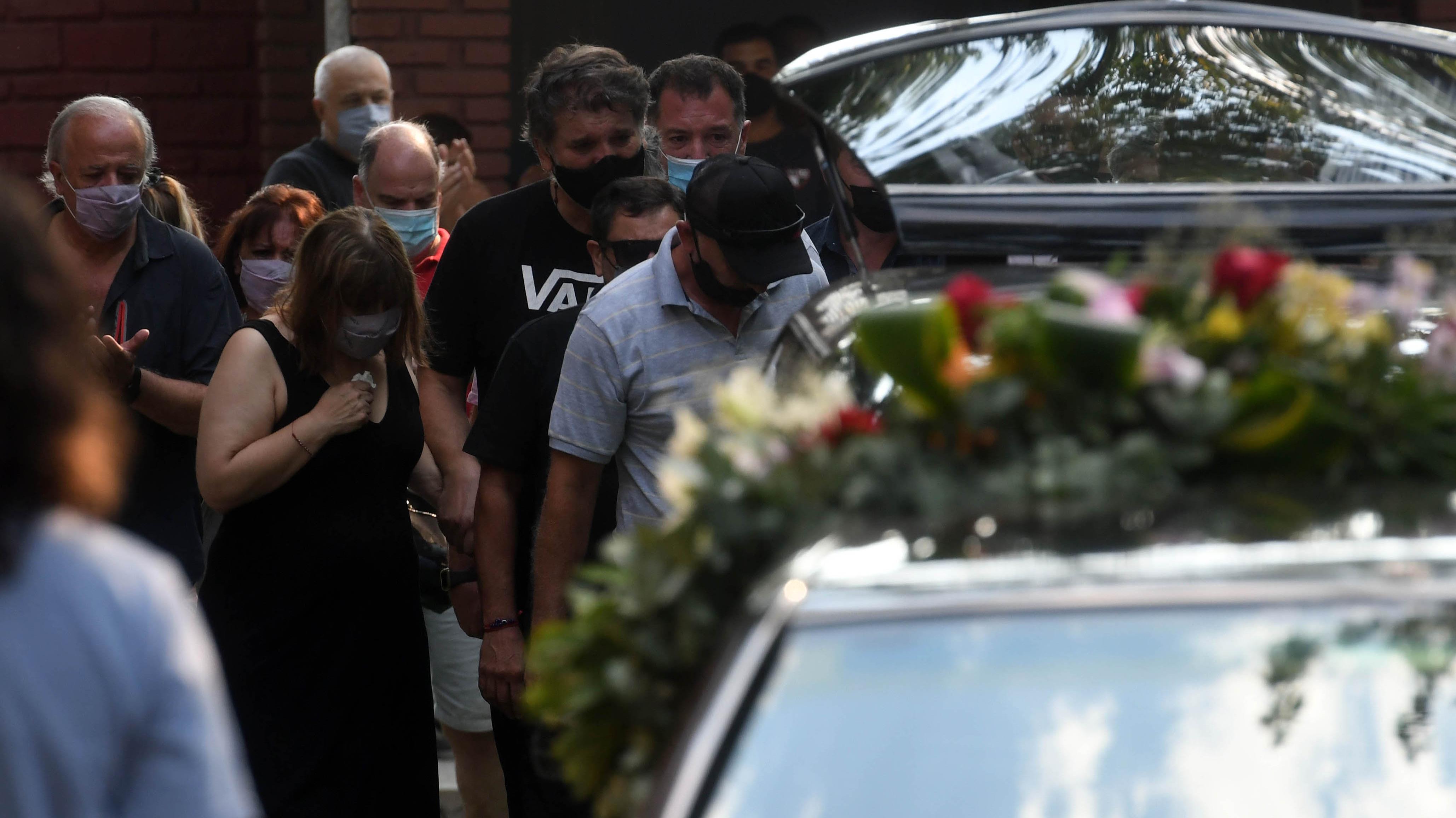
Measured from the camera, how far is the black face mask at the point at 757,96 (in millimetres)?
7117

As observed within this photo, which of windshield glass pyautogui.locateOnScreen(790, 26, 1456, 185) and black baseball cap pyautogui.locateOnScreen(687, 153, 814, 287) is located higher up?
windshield glass pyautogui.locateOnScreen(790, 26, 1456, 185)

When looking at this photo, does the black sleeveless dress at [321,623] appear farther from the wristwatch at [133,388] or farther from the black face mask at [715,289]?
the black face mask at [715,289]

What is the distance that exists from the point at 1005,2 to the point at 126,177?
4.32 metres

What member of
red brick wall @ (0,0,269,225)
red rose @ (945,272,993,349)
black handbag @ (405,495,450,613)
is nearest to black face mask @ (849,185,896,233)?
black handbag @ (405,495,450,613)

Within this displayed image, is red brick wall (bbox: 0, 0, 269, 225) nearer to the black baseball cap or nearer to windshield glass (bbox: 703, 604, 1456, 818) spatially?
the black baseball cap

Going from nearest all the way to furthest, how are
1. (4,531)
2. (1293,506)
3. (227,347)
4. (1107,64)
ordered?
(4,531) < (1293,506) < (1107,64) < (227,347)

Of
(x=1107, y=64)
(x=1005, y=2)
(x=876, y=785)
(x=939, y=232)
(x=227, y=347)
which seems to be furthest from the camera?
(x=1005, y=2)

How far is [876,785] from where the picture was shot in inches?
71.8

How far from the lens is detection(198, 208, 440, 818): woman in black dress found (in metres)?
4.02

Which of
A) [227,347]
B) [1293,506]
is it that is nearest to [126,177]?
[227,347]

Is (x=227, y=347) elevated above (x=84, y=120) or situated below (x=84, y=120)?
below

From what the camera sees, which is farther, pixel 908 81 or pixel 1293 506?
pixel 908 81

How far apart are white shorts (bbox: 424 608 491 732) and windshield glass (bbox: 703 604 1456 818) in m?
3.23

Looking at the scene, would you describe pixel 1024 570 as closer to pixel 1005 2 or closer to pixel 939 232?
pixel 939 232
